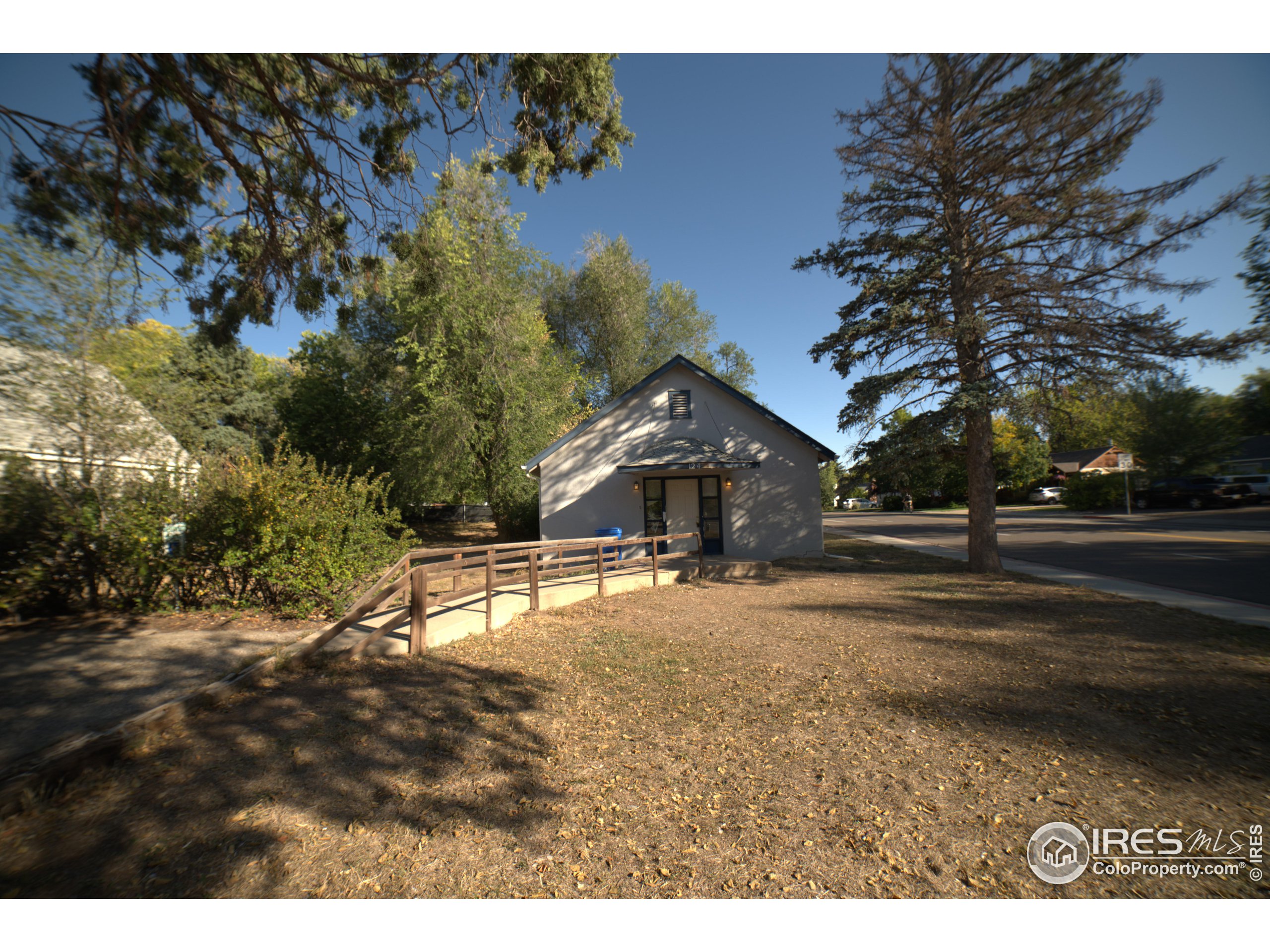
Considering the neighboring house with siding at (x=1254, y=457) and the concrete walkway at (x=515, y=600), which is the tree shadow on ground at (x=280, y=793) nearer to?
the concrete walkway at (x=515, y=600)

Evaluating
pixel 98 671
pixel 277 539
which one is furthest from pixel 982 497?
pixel 98 671

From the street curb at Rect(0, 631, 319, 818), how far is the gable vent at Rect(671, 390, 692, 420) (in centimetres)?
1249

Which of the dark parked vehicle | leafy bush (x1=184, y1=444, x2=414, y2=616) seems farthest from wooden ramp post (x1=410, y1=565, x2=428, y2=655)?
the dark parked vehicle

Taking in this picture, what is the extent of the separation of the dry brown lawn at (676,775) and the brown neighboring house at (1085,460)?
186ft

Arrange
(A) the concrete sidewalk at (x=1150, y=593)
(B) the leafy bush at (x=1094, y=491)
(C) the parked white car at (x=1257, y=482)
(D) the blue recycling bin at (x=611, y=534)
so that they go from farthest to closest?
1. (B) the leafy bush at (x=1094, y=491)
2. (C) the parked white car at (x=1257, y=482)
3. (D) the blue recycling bin at (x=611, y=534)
4. (A) the concrete sidewalk at (x=1150, y=593)

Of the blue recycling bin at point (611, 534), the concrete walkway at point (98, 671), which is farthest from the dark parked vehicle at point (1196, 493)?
the concrete walkway at point (98, 671)

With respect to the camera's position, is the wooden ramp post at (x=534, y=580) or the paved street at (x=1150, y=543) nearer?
the wooden ramp post at (x=534, y=580)

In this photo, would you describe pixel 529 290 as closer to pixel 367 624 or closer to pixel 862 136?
pixel 862 136

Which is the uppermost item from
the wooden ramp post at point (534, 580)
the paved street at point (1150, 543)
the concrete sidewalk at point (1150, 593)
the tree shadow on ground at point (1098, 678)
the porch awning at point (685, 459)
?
the porch awning at point (685, 459)

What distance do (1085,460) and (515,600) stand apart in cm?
6338

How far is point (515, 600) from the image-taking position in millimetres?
8195

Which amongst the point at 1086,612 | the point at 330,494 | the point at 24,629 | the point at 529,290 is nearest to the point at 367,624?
the point at 330,494

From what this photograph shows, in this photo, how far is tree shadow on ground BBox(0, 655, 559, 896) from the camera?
8.35 ft

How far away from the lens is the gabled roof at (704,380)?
48.2 feet
